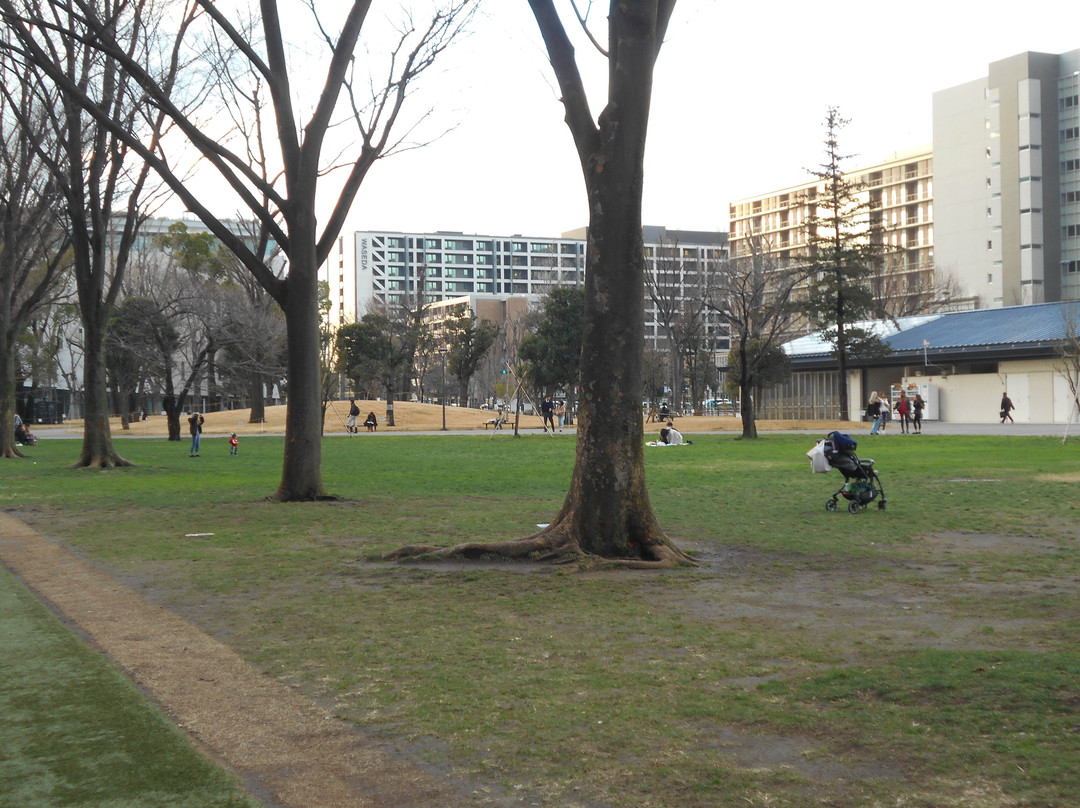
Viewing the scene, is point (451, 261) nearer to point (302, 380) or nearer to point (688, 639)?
point (302, 380)

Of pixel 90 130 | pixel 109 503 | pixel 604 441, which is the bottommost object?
pixel 109 503

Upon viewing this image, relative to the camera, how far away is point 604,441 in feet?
31.4

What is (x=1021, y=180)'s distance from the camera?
8456 centimetres

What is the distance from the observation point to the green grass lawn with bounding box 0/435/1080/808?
409 cm

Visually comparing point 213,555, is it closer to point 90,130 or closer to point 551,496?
point 551,496

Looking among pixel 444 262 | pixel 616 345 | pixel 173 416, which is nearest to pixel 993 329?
pixel 173 416

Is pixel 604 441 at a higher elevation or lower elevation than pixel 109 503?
higher

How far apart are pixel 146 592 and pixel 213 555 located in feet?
6.91

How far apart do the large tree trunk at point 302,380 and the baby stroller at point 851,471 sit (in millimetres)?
7217

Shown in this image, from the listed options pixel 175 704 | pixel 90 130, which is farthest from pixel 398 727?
pixel 90 130

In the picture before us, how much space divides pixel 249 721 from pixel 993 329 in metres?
51.3

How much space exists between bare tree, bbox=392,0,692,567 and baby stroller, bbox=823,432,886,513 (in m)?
4.32

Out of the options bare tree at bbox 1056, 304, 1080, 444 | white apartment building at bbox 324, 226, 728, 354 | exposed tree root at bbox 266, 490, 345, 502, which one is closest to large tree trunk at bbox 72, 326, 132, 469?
exposed tree root at bbox 266, 490, 345, 502

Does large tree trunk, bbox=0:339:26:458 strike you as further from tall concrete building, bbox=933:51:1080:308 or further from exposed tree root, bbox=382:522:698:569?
tall concrete building, bbox=933:51:1080:308
